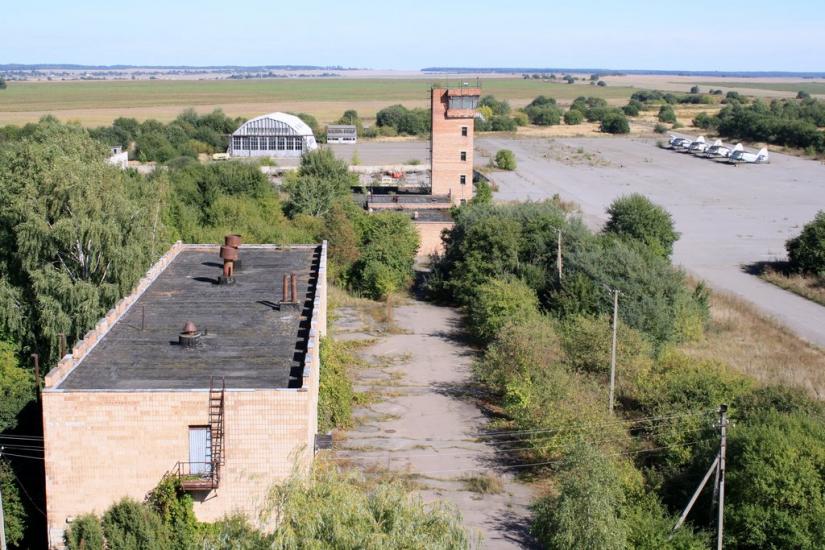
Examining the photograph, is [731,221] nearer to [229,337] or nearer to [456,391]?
[456,391]

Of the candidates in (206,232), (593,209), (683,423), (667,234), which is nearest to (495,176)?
(593,209)

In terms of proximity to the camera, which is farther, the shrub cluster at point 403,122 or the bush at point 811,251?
the shrub cluster at point 403,122

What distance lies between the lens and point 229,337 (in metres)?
20.0

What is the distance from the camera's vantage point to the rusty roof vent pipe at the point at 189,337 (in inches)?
752

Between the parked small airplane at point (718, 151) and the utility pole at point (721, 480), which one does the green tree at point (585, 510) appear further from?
the parked small airplane at point (718, 151)

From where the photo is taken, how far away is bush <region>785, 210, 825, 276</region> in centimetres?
4188

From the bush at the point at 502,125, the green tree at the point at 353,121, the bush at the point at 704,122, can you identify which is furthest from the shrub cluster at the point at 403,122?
the bush at the point at 704,122

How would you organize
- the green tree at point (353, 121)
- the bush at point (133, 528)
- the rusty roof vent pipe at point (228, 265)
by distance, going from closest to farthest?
the bush at point (133, 528)
the rusty roof vent pipe at point (228, 265)
the green tree at point (353, 121)

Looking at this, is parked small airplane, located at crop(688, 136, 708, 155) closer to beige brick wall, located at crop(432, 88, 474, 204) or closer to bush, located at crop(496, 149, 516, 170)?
bush, located at crop(496, 149, 516, 170)

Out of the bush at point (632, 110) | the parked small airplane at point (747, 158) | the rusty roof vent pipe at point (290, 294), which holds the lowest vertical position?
the rusty roof vent pipe at point (290, 294)

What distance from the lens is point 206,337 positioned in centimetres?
1986

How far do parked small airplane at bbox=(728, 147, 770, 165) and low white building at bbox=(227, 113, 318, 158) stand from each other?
146 ft

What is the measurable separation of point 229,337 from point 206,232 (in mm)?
21266

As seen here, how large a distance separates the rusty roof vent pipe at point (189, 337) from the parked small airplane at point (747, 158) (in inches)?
3249
